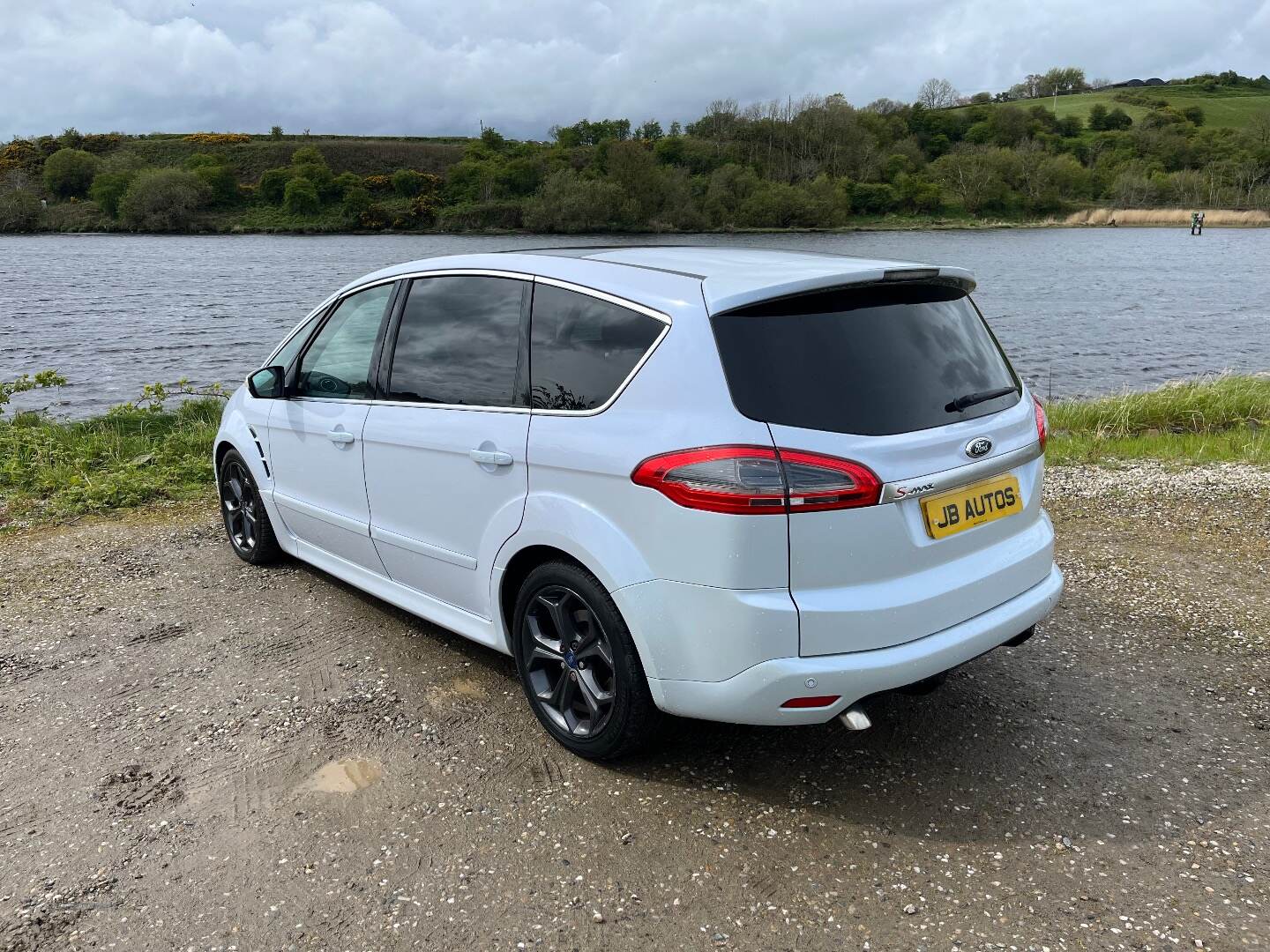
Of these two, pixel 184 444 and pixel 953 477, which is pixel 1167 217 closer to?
pixel 184 444

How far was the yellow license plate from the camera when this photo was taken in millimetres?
2916

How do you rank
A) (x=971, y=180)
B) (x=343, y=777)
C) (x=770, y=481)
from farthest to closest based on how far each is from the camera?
(x=971, y=180) → (x=343, y=777) → (x=770, y=481)

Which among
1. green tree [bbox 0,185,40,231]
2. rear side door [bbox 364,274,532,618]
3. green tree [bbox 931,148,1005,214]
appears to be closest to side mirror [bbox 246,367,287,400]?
rear side door [bbox 364,274,532,618]

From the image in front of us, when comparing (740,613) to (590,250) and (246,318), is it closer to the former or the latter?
(590,250)

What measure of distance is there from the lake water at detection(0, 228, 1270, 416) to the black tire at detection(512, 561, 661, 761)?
7540 mm

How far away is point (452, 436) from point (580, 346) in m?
0.70

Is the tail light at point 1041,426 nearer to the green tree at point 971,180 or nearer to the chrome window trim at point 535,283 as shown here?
the chrome window trim at point 535,283

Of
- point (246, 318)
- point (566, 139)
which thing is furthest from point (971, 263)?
point (566, 139)

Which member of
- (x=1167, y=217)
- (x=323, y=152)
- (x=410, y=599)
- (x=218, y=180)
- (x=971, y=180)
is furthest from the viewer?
(x=323, y=152)

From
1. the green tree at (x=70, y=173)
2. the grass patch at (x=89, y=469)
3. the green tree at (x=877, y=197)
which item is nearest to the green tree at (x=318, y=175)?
the green tree at (x=70, y=173)

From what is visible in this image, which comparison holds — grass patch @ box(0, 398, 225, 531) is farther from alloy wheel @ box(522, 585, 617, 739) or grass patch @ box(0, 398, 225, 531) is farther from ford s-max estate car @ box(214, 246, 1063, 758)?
alloy wheel @ box(522, 585, 617, 739)

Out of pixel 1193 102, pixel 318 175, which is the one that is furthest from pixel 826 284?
pixel 1193 102

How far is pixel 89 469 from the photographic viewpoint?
819cm

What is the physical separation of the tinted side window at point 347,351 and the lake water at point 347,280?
19.4 ft
